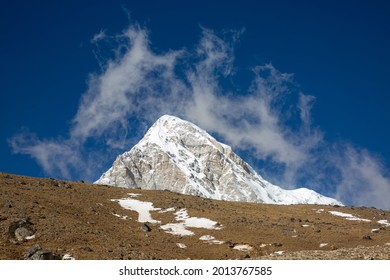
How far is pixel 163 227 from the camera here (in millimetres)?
55656

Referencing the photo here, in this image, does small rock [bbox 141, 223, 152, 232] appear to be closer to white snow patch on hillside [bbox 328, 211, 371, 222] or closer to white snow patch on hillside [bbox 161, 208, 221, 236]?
white snow patch on hillside [bbox 161, 208, 221, 236]

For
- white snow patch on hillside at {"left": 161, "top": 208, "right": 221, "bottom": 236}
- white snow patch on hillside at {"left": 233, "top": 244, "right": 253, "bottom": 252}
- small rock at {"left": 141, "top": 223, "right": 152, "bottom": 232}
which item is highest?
white snow patch on hillside at {"left": 161, "top": 208, "right": 221, "bottom": 236}

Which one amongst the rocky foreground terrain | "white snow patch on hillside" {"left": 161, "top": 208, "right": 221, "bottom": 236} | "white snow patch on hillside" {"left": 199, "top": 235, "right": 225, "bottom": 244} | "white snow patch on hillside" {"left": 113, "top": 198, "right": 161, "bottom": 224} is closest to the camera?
the rocky foreground terrain

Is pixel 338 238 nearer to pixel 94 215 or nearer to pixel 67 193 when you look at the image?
pixel 94 215

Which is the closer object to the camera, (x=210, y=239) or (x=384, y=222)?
(x=210, y=239)

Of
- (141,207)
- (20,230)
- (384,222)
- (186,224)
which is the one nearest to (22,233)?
(20,230)

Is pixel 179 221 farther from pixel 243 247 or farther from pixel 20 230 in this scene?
pixel 20 230

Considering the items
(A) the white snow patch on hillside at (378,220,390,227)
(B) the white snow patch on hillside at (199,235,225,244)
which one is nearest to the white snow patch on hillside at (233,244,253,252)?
(B) the white snow patch on hillside at (199,235,225,244)

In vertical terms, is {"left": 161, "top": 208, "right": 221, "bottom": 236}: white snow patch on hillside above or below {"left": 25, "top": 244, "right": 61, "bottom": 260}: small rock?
above

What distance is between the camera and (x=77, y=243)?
129ft

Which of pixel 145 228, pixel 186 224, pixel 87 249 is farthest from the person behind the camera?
pixel 186 224

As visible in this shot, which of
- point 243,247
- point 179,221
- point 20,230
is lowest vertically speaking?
point 243,247

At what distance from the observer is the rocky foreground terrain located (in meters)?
37.4
